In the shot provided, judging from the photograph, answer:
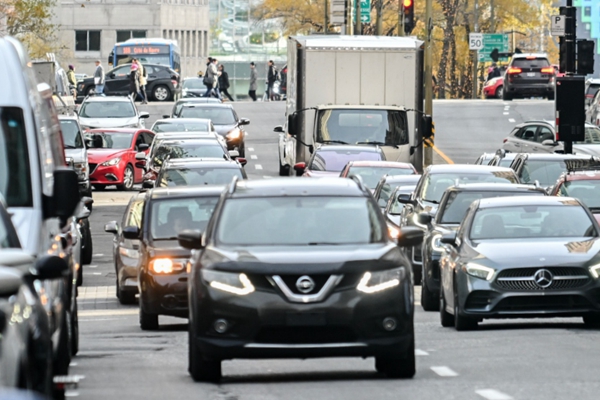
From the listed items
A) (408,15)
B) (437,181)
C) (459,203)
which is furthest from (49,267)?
(408,15)

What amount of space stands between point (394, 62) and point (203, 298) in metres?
22.8

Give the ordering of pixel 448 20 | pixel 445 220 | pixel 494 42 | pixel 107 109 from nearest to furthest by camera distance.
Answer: pixel 445 220
pixel 107 109
pixel 448 20
pixel 494 42

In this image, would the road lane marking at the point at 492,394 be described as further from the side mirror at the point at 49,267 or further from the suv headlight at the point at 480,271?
the suv headlight at the point at 480,271

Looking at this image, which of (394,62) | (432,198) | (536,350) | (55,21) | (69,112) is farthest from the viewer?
(55,21)

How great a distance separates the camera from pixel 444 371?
12.9 metres

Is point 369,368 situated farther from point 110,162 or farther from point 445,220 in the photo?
point 110,162

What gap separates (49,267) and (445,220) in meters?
12.4

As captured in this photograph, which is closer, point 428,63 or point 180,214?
point 180,214

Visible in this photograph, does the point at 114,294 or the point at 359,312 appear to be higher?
the point at 359,312

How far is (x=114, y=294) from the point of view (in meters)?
24.8

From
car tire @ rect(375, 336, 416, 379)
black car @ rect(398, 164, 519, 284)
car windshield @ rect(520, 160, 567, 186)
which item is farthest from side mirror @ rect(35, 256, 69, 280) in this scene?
car windshield @ rect(520, 160, 567, 186)

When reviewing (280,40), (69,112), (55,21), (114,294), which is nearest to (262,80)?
(280,40)

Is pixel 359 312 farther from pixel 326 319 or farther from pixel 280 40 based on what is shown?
pixel 280 40

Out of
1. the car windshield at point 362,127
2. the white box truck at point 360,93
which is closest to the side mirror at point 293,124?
the white box truck at point 360,93
